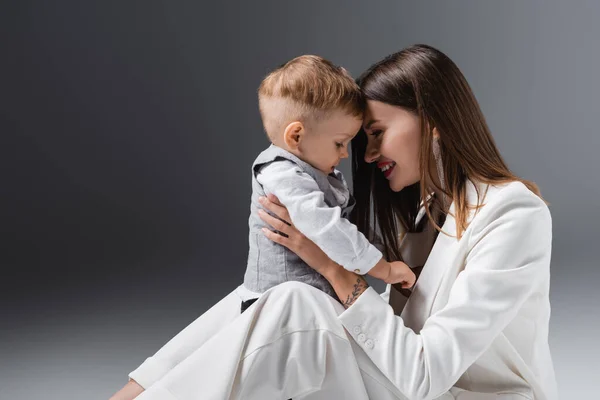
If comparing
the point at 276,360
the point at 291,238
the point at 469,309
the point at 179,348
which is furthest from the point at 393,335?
the point at 179,348

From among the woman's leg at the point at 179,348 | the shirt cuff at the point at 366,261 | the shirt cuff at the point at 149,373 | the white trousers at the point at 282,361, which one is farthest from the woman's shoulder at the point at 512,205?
the shirt cuff at the point at 149,373

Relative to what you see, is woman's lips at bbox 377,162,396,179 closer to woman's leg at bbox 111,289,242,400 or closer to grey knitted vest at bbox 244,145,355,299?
grey knitted vest at bbox 244,145,355,299

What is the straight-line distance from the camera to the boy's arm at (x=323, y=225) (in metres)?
2.33

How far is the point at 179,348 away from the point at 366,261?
0.81 metres

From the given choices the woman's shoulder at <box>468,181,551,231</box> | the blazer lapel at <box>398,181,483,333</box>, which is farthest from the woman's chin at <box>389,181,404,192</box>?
the woman's shoulder at <box>468,181,551,231</box>

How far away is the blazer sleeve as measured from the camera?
2.21 metres

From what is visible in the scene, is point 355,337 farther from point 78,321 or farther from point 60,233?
point 60,233

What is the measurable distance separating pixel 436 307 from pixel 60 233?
340cm

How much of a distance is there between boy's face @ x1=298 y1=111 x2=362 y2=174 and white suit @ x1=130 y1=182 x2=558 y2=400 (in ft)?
1.40

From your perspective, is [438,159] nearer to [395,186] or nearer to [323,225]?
[395,186]

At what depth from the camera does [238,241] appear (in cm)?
505

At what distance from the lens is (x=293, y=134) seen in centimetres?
246

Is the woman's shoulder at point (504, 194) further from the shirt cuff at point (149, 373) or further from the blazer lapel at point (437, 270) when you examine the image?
the shirt cuff at point (149, 373)

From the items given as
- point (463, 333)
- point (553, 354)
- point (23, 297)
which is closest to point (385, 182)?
point (463, 333)
